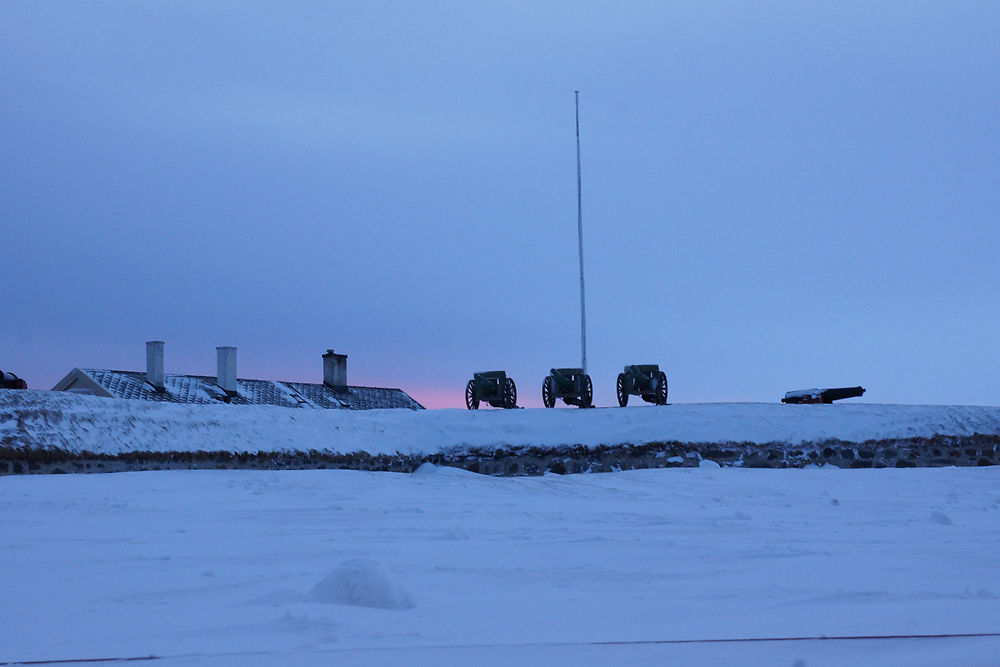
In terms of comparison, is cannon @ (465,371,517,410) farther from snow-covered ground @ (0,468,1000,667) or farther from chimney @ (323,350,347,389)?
chimney @ (323,350,347,389)

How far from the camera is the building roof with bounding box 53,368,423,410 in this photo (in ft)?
75.5

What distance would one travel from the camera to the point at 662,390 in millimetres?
17047

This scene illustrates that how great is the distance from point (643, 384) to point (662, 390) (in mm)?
411

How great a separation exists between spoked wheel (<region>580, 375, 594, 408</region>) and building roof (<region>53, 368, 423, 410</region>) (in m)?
7.25

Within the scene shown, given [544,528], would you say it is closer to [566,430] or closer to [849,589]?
[849,589]

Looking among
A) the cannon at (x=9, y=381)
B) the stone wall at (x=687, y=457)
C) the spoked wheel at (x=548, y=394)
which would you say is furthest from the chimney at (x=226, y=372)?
the stone wall at (x=687, y=457)

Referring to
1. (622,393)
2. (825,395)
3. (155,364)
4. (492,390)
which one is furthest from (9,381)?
(825,395)

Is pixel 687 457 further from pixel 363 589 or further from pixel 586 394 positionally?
pixel 363 589

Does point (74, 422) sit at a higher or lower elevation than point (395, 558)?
higher

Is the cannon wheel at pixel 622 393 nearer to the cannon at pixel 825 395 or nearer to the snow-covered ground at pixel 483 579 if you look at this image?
the cannon at pixel 825 395


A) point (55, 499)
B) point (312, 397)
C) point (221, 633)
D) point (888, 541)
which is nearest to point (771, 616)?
point (221, 633)

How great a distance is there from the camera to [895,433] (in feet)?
43.3

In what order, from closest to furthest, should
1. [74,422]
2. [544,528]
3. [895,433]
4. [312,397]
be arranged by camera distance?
[544,528] → [74,422] → [895,433] → [312,397]

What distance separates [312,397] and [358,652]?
991 inches
